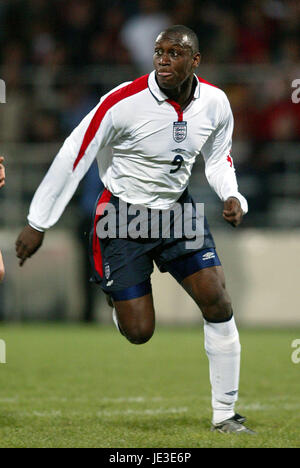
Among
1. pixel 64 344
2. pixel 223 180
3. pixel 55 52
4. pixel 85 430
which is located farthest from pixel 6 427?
pixel 55 52

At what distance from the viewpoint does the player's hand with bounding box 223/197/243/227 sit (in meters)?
5.14

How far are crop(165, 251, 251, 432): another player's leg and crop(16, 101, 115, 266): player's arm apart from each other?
795 millimetres

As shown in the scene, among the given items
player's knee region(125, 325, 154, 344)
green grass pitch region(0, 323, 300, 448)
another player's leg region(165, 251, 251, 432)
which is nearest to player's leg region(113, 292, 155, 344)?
player's knee region(125, 325, 154, 344)

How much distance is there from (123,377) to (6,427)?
90.6 inches

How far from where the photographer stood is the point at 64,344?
380 inches

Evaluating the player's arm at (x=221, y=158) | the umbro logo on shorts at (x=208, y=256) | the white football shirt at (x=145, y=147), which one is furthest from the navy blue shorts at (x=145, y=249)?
the player's arm at (x=221, y=158)

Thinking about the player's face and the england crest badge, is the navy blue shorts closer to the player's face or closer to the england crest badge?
the england crest badge

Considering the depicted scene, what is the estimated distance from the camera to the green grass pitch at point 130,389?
5229 millimetres

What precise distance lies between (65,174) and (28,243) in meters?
0.46

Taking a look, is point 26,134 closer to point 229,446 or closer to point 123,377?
point 123,377

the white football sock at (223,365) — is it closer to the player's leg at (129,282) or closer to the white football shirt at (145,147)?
the player's leg at (129,282)

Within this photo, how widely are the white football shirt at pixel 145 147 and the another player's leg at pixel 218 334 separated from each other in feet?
1.48

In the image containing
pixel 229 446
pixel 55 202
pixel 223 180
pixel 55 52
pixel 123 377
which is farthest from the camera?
pixel 55 52

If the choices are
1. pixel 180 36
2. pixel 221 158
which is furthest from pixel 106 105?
pixel 221 158
